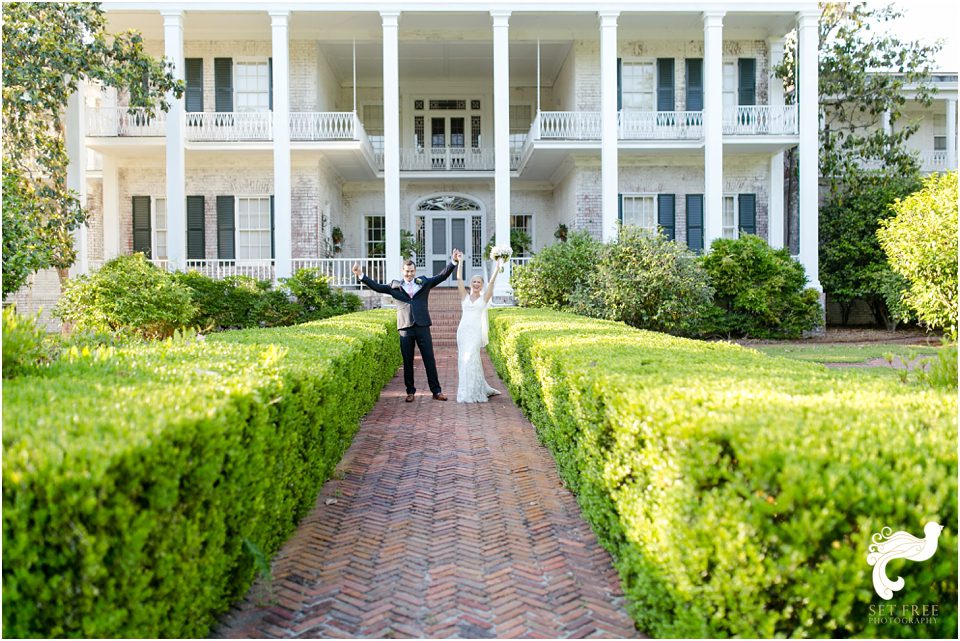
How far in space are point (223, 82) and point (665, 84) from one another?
12.9 metres

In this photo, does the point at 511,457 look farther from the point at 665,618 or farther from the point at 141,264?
the point at 141,264

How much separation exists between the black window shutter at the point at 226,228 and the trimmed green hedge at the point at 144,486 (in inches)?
709

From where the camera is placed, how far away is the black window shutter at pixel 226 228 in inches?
870

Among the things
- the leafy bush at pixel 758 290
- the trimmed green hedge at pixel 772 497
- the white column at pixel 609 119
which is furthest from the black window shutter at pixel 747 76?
the trimmed green hedge at pixel 772 497

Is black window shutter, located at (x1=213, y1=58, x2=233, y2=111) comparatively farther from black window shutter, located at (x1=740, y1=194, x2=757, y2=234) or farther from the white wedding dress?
black window shutter, located at (x1=740, y1=194, x2=757, y2=234)

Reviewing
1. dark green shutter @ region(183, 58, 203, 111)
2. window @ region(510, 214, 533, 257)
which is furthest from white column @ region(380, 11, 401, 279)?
window @ region(510, 214, 533, 257)

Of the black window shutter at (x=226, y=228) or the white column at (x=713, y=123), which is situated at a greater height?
the white column at (x=713, y=123)

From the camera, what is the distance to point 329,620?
12.1 ft

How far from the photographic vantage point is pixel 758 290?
18.6m

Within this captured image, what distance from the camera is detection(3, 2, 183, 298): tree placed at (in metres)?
14.6

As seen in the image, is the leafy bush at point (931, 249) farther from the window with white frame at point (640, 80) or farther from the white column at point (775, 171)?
the window with white frame at point (640, 80)

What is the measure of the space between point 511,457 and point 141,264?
36.0 ft

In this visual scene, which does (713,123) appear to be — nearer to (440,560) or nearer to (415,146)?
(415,146)

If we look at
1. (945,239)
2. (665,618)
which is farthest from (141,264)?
(945,239)
